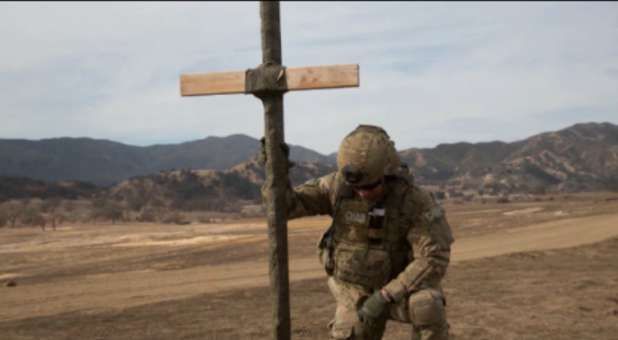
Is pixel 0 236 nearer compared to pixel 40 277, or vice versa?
pixel 40 277

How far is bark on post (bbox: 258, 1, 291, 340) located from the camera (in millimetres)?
4668

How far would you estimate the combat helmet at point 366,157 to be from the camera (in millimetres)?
4383

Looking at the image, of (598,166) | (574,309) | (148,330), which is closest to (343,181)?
(148,330)

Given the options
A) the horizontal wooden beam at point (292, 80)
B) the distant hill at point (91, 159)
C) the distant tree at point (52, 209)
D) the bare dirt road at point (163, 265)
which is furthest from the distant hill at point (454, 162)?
the horizontal wooden beam at point (292, 80)

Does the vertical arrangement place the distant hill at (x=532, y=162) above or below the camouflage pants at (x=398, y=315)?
below

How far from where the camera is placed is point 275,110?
4727mm

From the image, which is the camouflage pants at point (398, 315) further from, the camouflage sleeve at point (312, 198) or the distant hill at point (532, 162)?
the distant hill at point (532, 162)

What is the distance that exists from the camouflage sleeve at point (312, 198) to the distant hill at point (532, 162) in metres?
66.7

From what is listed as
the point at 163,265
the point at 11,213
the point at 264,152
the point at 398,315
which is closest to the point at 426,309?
the point at 398,315

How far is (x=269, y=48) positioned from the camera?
15.7ft

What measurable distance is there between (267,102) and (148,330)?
5.28 m

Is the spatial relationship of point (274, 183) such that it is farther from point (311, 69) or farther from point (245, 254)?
point (245, 254)

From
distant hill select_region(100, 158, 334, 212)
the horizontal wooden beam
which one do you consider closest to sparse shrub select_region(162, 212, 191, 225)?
distant hill select_region(100, 158, 334, 212)

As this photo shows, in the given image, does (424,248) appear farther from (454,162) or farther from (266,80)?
(454,162)
